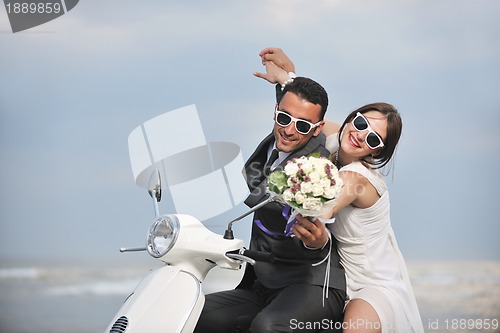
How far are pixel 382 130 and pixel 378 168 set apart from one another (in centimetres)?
15

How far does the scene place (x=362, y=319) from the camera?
2412 millimetres

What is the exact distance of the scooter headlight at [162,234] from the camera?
2277 millimetres

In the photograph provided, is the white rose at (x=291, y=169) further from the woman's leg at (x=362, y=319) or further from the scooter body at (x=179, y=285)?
the woman's leg at (x=362, y=319)

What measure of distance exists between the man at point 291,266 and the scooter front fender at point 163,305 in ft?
0.87

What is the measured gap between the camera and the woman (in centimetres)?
248

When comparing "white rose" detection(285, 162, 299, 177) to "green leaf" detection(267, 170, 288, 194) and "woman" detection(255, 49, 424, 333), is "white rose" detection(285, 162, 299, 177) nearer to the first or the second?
"green leaf" detection(267, 170, 288, 194)

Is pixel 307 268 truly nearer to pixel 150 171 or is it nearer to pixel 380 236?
pixel 380 236

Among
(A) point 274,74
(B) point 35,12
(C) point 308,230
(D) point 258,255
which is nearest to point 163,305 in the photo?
(D) point 258,255

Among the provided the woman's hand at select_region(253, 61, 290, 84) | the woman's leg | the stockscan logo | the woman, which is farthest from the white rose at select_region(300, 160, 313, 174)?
the stockscan logo

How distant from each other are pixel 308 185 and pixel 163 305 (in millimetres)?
587

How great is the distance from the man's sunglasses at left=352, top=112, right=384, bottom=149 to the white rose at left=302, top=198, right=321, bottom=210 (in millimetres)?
462

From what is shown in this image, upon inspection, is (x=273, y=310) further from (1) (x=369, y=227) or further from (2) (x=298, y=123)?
(2) (x=298, y=123)

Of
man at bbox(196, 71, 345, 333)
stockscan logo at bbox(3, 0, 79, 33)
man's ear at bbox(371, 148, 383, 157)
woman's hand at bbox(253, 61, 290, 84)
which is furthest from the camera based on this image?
stockscan logo at bbox(3, 0, 79, 33)

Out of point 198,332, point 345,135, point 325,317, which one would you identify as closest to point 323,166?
point 345,135
